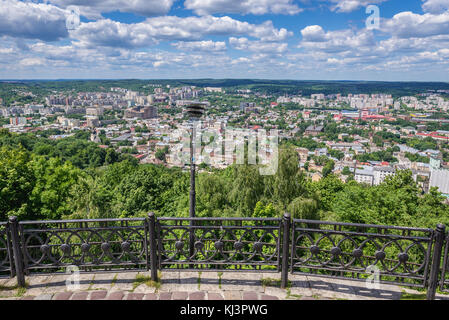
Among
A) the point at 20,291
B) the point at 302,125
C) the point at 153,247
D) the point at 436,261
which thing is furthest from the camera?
the point at 302,125

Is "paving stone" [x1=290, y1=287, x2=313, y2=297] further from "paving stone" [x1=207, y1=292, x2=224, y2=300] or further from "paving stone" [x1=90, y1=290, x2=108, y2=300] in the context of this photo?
"paving stone" [x1=90, y1=290, x2=108, y2=300]

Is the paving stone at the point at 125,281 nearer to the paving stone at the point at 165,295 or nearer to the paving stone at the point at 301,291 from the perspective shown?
the paving stone at the point at 165,295

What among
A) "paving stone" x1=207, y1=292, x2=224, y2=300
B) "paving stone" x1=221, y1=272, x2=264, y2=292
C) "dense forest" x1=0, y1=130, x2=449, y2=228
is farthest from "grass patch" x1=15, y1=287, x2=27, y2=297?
"dense forest" x1=0, y1=130, x2=449, y2=228

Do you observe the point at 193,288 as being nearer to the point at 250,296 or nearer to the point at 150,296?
the point at 150,296

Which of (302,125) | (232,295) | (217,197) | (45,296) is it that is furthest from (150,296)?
(302,125)

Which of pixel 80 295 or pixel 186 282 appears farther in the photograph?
pixel 186 282
